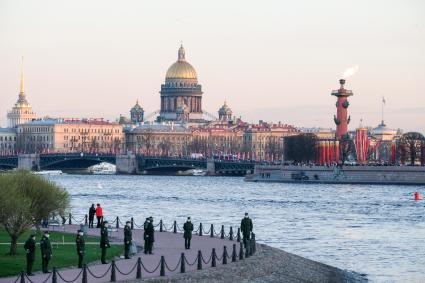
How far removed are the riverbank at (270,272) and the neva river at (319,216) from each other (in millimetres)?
1339

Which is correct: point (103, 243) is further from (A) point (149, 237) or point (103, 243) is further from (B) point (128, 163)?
(B) point (128, 163)

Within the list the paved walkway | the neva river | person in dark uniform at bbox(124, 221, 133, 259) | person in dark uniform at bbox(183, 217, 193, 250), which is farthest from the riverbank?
person in dark uniform at bbox(124, 221, 133, 259)

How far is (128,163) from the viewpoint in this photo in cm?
16700

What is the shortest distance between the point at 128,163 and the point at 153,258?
132 meters

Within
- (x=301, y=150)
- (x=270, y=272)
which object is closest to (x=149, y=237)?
(x=270, y=272)

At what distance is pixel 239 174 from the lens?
16062 centimetres

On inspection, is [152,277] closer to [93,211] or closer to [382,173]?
[93,211]

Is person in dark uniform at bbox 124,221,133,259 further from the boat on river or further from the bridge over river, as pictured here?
the bridge over river

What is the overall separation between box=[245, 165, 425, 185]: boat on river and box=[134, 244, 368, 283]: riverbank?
81.8 meters

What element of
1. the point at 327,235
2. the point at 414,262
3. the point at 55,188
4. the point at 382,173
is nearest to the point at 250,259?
the point at 55,188

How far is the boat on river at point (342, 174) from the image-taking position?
401 feet

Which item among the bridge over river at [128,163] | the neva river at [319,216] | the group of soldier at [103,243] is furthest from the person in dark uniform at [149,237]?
the bridge over river at [128,163]

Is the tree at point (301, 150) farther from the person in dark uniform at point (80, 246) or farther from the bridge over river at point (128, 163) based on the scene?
the person in dark uniform at point (80, 246)

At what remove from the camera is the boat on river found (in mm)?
122250
